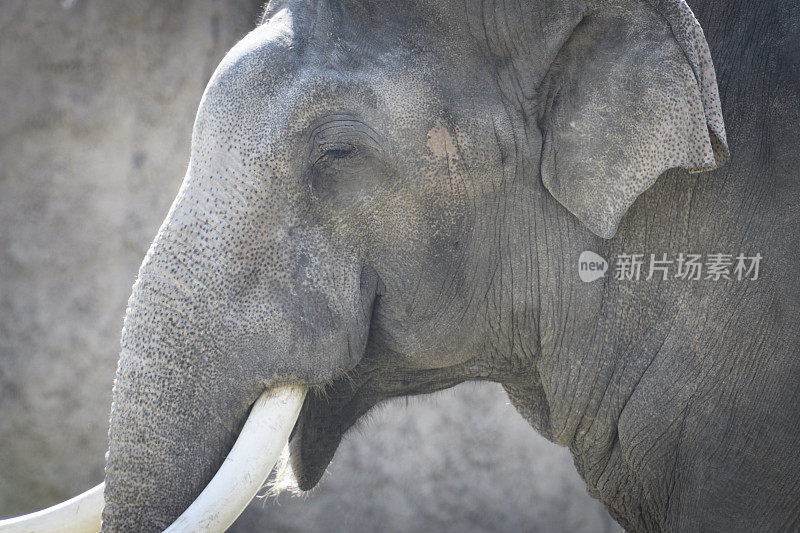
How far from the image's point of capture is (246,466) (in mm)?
1595

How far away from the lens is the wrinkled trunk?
163 cm

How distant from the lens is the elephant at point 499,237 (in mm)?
1654

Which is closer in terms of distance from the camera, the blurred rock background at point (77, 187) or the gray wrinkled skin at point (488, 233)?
the gray wrinkled skin at point (488, 233)

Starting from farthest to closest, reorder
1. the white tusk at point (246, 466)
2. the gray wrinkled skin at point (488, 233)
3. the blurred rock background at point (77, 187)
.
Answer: the blurred rock background at point (77, 187), the gray wrinkled skin at point (488, 233), the white tusk at point (246, 466)

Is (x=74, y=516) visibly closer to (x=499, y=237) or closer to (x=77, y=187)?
(x=499, y=237)

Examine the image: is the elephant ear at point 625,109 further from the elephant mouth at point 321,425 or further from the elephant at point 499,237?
the elephant mouth at point 321,425

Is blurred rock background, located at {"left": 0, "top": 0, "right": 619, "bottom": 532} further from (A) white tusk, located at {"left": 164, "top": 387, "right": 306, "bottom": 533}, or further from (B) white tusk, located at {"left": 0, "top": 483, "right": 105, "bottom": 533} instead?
(A) white tusk, located at {"left": 164, "top": 387, "right": 306, "bottom": 533}

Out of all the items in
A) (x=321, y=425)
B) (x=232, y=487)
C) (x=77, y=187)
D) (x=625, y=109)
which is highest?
(x=625, y=109)

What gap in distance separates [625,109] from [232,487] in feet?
3.47

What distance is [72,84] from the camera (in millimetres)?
3879

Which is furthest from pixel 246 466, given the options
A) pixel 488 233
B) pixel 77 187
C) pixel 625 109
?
pixel 77 187

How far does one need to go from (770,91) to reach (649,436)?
2.61 feet

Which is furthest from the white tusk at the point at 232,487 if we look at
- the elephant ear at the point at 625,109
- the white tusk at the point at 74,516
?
the elephant ear at the point at 625,109

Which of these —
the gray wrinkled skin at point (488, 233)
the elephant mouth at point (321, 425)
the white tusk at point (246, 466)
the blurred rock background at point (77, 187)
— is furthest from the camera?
the blurred rock background at point (77, 187)
